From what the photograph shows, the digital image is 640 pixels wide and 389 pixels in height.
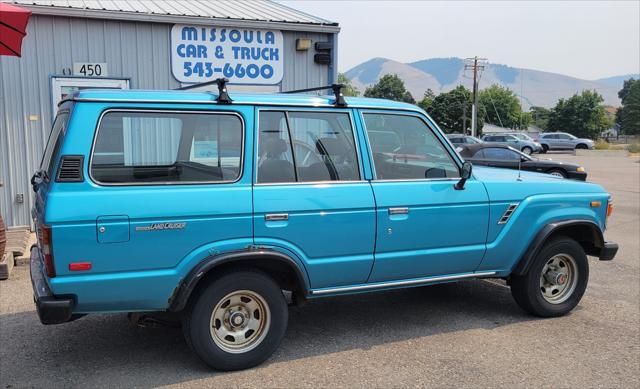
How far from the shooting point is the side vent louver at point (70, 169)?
3344 mm

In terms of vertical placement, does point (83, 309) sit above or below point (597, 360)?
above

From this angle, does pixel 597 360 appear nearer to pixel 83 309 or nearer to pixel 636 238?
pixel 83 309

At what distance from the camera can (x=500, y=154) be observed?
16016 millimetres

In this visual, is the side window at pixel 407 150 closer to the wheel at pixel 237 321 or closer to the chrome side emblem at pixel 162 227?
the wheel at pixel 237 321

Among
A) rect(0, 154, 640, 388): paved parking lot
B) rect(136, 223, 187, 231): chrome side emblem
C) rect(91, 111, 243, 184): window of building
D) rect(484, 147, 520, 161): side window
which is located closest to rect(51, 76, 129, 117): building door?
rect(0, 154, 640, 388): paved parking lot

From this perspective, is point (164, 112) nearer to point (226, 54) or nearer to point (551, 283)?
point (551, 283)

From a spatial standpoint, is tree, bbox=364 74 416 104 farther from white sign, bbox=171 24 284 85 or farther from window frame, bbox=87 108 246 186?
window frame, bbox=87 108 246 186

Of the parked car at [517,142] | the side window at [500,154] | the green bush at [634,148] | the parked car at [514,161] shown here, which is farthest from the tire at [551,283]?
the green bush at [634,148]

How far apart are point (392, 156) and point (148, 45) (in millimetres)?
5533

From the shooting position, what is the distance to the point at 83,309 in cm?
342

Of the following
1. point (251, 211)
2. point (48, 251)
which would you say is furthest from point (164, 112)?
point (48, 251)

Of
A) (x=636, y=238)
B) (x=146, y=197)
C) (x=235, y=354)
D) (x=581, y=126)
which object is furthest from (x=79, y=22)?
(x=581, y=126)

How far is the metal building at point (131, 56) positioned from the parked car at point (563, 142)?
37547 mm

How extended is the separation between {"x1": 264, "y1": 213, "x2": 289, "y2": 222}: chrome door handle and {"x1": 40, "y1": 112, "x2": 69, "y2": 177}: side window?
54.8 inches
